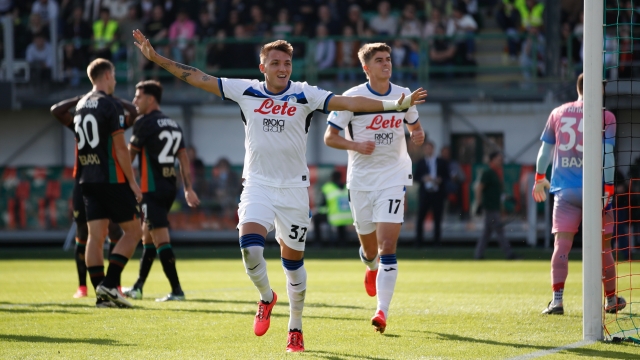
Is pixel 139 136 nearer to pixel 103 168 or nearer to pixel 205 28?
pixel 103 168

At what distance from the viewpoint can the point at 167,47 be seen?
23.1 m

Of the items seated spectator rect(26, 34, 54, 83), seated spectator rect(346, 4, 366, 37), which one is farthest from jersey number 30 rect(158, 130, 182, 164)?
seated spectator rect(26, 34, 54, 83)

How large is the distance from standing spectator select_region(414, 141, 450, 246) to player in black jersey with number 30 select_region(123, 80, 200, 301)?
11.0 m

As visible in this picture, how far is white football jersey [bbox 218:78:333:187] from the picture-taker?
700 cm

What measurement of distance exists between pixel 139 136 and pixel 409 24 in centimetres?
1417

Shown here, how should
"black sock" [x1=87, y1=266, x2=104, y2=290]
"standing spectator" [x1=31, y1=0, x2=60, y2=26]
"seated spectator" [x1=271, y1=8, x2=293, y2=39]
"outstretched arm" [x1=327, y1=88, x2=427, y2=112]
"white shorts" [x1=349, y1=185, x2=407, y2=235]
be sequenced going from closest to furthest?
"outstretched arm" [x1=327, y1=88, x2=427, y2=112]
"white shorts" [x1=349, y1=185, x2=407, y2=235]
"black sock" [x1=87, y1=266, x2=104, y2=290]
"seated spectator" [x1=271, y1=8, x2=293, y2=39]
"standing spectator" [x1=31, y1=0, x2=60, y2=26]

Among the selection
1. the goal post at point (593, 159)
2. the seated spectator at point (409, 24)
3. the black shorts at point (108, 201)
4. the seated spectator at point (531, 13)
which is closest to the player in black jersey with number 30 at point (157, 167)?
the black shorts at point (108, 201)

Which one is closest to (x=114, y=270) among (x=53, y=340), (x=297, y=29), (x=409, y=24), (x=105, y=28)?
(x=53, y=340)

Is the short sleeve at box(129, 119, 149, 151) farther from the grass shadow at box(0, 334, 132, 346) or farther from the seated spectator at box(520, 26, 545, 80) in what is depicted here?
the seated spectator at box(520, 26, 545, 80)

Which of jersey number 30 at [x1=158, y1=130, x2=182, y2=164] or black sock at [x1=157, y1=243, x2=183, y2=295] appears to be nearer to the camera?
→ black sock at [x1=157, y1=243, x2=183, y2=295]

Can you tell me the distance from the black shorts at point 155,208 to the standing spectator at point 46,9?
16574 millimetres

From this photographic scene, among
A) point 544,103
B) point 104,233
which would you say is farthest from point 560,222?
point 544,103

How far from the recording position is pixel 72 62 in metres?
23.9

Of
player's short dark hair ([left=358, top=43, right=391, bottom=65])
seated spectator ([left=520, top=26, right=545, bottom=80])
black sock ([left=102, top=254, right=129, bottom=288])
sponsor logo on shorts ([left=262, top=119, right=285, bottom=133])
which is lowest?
black sock ([left=102, top=254, right=129, bottom=288])
